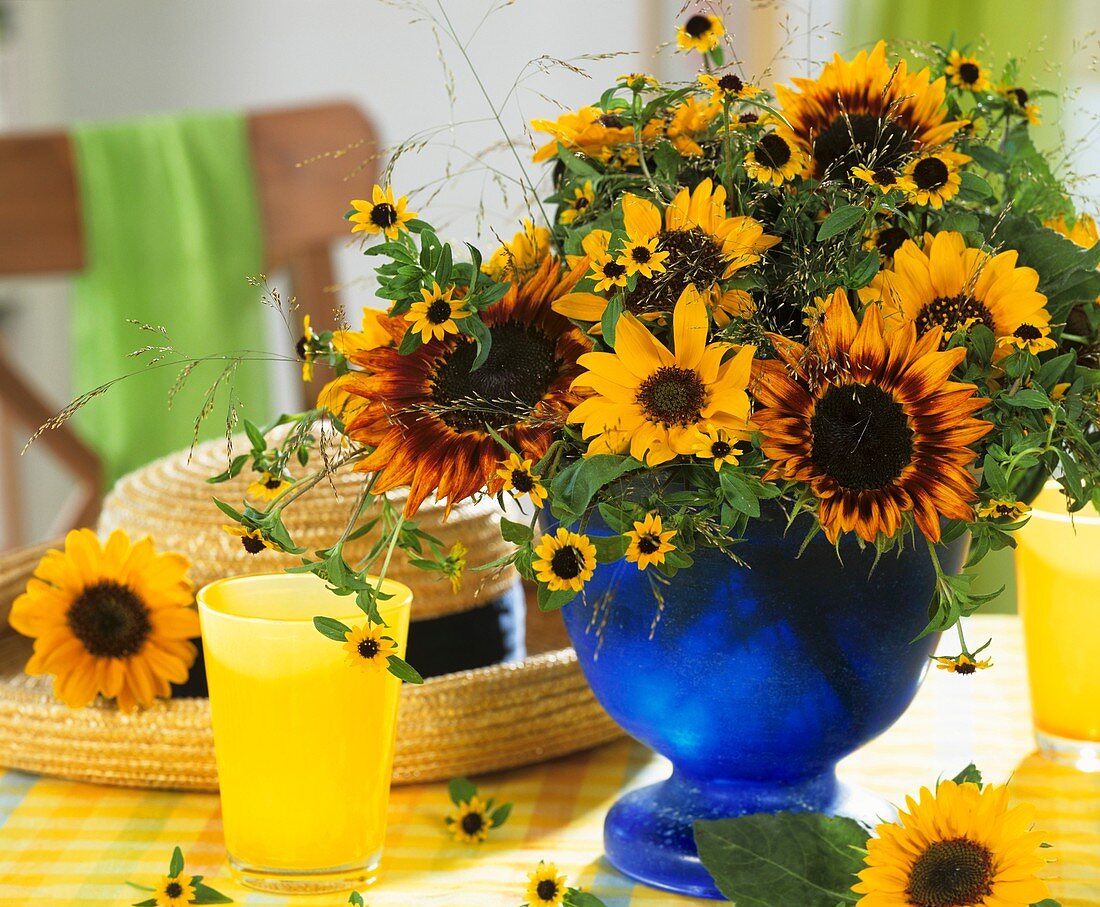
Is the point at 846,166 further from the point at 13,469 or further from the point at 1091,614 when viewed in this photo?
the point at 13,469

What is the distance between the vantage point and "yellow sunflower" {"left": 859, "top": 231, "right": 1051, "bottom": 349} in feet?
1.52

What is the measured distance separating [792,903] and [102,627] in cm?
34

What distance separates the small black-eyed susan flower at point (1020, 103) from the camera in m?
0.56

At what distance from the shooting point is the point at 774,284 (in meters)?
0.48

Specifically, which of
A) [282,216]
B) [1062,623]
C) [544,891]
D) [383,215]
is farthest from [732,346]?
[282,216]

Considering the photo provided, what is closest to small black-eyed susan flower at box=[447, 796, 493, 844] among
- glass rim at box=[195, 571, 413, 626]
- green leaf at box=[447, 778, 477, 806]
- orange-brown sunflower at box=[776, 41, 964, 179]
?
green leaf at box=[447, 778, 477, 806]

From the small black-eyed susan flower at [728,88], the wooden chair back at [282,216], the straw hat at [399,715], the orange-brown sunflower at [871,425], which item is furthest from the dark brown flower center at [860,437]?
the wooden chair back at [282,216]

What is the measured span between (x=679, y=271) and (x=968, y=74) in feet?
0.59

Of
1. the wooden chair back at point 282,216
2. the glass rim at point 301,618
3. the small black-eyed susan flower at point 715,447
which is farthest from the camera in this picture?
the wooden chair back at point 282,216

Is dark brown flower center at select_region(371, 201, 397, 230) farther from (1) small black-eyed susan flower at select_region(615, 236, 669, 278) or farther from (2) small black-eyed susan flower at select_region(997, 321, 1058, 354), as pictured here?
(2) small black-eyed susan flower at select_region(997, 321, 1058, 354)

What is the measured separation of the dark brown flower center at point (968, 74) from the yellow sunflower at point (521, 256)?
178 millimetres

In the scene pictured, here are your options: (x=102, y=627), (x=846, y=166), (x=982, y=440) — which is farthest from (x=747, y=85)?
(x=102, y=627)

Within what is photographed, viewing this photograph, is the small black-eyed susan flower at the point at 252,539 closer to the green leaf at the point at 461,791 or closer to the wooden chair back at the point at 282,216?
the green leaf at the point at 461,791

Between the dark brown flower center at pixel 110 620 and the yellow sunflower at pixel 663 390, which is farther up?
the yellow sunflower at pixel 663 390
